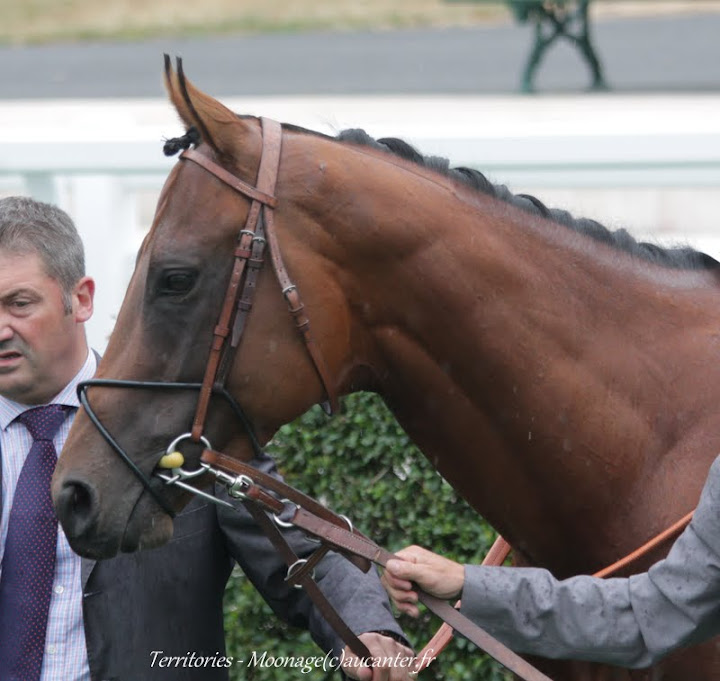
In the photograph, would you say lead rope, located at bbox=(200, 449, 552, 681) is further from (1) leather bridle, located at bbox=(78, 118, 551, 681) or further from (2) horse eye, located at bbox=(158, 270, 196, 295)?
(2) horse eye, located at bbox=(158, 270, 196, 295)

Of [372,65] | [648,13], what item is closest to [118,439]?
[372,65]

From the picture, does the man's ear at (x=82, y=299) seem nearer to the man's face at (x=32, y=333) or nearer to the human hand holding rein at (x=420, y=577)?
the man's face at (x=32, y=333)

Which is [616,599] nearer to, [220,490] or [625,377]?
[625,377]

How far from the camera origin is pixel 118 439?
2662 millimetres

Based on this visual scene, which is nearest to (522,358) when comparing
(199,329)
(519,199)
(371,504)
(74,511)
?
(519,199)

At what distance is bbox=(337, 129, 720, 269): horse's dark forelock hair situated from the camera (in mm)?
2873

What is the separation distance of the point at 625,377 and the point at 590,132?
215 cm

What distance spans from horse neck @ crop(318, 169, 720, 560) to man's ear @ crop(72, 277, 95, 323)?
2.54 feet

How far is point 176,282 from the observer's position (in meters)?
2.65

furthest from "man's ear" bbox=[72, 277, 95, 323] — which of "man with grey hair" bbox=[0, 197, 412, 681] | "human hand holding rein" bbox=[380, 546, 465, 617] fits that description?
"human hand holding rein" bbox=[380, 546, 465, 617]

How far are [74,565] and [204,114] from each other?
42.7 inches

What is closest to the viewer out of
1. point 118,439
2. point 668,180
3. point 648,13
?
point 118,439

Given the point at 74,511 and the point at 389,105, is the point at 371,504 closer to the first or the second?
the point at 74,511

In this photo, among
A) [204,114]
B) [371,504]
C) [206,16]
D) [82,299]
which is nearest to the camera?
[204,114]
